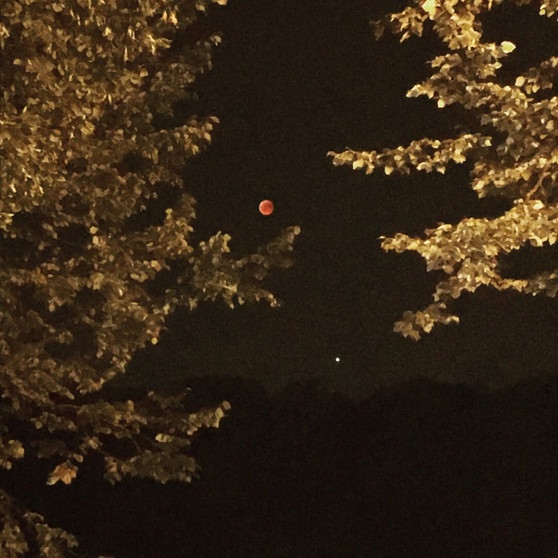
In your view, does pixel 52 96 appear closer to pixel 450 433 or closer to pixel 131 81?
pixel 131 81

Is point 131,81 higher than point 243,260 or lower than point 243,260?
higher

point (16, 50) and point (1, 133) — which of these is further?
point (16, 50)

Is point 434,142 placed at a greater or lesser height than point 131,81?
lesser

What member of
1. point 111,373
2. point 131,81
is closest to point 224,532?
point 111,373

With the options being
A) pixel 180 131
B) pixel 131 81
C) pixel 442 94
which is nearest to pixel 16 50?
pixel 131 81

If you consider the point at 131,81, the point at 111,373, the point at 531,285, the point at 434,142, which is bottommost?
the point at 111,373

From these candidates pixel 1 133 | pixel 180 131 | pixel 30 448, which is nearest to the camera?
pixel 1 133

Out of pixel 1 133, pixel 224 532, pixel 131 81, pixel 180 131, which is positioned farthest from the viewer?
pixel 224 532

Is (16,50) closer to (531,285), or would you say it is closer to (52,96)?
(52,96)

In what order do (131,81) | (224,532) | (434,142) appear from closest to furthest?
(434,142) < (131,81) < (224,532)
